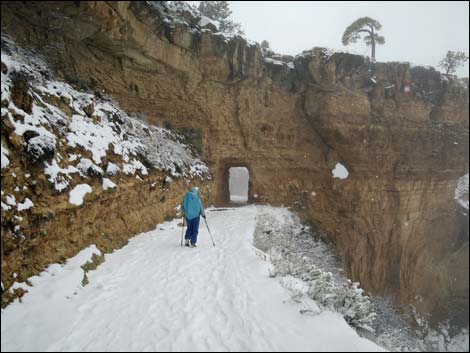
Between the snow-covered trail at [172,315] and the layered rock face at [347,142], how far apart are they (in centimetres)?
881

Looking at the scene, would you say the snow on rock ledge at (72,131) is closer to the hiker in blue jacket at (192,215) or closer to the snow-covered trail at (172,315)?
the hiker in blue jacket at (192,215)

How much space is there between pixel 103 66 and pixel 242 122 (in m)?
8.05

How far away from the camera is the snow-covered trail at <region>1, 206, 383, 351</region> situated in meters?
3.62

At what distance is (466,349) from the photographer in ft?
58.9

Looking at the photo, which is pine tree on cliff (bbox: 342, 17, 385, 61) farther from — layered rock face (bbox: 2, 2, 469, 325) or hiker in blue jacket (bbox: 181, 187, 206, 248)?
hiker in blue jacket (bbox: 181, 187, 206, 248)

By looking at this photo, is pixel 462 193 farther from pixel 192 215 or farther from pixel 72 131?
pixel 72 131

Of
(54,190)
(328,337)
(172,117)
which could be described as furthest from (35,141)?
(172,117)

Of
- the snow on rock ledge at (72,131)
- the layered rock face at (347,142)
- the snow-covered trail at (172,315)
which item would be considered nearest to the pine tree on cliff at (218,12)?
the layered rock face at (347,142)

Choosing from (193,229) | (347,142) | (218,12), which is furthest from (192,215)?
(218,12)

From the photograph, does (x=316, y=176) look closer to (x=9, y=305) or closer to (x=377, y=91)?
(x=377, y=91)

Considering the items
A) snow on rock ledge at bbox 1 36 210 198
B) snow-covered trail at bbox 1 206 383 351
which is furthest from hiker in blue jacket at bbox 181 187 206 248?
snow on rock ledge at bbox 1 36 210 198

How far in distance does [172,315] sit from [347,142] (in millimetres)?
16712

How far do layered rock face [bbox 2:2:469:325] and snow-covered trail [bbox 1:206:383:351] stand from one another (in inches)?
347

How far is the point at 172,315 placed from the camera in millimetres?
4332
